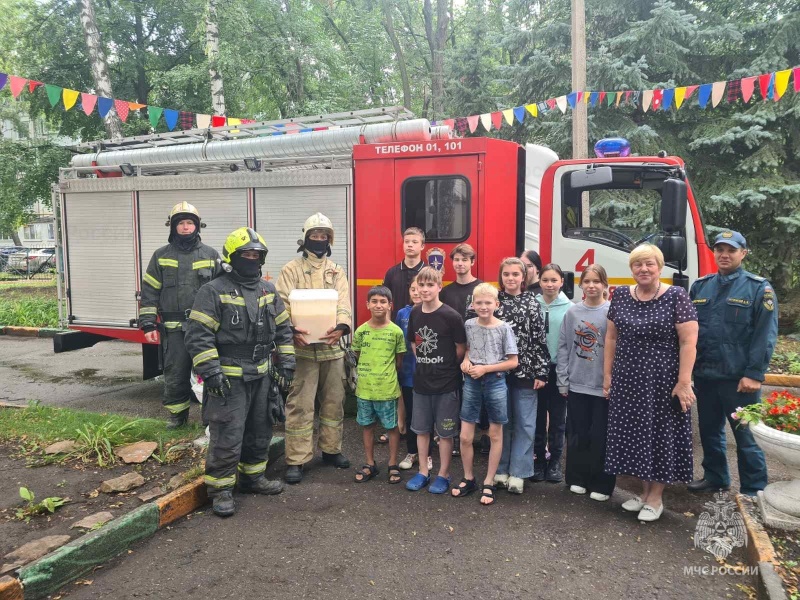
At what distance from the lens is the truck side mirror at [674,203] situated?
4773 millimetres

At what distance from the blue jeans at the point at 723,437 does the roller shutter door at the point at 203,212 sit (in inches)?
185

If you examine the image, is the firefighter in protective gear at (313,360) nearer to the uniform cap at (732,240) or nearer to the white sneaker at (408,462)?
the white sneaker at (408,462)

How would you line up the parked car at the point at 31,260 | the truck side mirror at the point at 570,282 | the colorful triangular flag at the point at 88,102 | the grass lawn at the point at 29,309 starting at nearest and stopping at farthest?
1. the truck side mirror at the point at 570,282
2. the colorful triangular flag at the point at 88,102
3. the grass lawn at the point at 29,309
4. the parked car at the point at 31,260

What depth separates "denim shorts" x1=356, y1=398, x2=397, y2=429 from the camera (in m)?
4.25

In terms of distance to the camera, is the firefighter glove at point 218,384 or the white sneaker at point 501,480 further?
the white sneaker at point 501,480

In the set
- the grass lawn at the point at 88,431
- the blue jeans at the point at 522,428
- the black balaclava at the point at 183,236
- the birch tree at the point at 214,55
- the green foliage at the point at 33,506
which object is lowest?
the green foliage at the point at 33,506

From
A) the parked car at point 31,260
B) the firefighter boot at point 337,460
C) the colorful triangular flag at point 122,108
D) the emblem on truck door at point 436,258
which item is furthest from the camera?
the parked car at point 31,260

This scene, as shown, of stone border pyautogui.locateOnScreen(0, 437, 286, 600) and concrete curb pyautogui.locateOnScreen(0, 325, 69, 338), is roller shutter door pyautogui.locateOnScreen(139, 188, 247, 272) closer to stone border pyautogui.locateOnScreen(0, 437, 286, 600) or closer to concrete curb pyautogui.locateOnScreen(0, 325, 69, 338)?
stone border pyautogui.locateOnScreen(0, 437, 286, 600)

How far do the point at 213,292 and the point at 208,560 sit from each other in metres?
1.60

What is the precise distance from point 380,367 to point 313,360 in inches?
22.2

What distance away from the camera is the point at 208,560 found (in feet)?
10.6

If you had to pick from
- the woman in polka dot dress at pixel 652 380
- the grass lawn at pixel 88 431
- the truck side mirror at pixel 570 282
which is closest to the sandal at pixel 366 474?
the grass lawn at pixel 88 431

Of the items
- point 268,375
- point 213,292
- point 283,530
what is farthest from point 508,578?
point 213,292

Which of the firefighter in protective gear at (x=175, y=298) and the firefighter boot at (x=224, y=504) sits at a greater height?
the firefighter in protective gear at (x=175, y=298)
